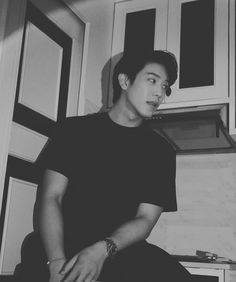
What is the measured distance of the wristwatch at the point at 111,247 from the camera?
150 centimetres

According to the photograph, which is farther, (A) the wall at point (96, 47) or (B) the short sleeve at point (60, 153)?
(A) the wall at point (96, 47)

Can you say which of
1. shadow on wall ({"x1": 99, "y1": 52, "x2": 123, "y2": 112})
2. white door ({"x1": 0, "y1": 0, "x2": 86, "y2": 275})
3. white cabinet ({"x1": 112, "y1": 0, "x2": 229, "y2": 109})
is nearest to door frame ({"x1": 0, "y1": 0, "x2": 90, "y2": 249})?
white door ({"x1": 0, "y1": 0, "x2": 86, "y2": 275})

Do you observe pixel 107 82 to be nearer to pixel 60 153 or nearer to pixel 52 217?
pixel 60 153

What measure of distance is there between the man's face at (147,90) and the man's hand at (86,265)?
0.72 m

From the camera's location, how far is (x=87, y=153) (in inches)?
71.9

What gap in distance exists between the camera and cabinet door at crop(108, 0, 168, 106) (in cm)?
268

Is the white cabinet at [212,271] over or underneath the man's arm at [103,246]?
underneath

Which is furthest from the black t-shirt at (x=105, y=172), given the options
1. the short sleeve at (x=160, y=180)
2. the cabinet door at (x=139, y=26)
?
the cabinet door at (x=139, y=26)

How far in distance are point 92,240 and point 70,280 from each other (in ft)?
0.80

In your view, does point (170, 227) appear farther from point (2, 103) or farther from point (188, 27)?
point (2, 103)

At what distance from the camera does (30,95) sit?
1.98 metres

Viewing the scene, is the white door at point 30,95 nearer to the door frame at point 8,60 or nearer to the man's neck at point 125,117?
the door frame at point 8,60

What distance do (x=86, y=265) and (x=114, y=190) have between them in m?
0.43

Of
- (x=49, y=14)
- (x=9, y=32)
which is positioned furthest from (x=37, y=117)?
(x=49, y=14)
